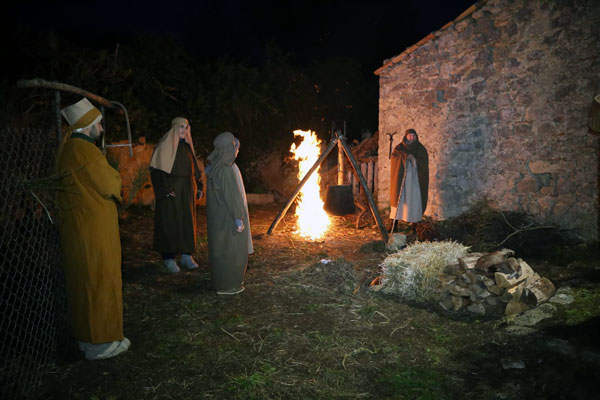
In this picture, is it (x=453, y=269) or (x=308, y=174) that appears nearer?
(x=453, y=269)

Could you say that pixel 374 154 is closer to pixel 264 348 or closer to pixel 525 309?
pixel 525 309

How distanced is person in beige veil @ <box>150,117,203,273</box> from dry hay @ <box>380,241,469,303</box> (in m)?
2.79

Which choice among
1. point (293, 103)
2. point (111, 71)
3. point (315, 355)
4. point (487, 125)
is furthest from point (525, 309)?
point (293, 103)

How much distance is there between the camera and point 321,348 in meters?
3.76

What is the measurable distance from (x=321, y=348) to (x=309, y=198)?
31.9ft

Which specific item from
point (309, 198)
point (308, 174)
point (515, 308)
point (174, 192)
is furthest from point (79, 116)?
point (309, 198)

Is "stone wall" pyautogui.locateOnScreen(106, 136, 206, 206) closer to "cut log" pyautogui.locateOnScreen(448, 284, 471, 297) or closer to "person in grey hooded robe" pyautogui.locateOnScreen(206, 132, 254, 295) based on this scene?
"person in grey hooded robe" pyautogui.locateOnScreen(206, 132, 254, 295)

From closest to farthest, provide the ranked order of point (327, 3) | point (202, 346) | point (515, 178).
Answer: point (202, 346)
point (515, 178)
point (327, 3)

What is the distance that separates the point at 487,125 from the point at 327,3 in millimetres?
17010

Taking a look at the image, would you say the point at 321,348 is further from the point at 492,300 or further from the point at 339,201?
the point at 339,201

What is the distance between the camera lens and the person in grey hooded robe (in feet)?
15.9

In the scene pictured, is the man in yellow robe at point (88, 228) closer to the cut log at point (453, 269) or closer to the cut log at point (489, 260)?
the cut log at point (453, 269)

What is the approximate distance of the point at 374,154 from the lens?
12.7 metres

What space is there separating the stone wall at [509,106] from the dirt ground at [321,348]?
82.9 inches
